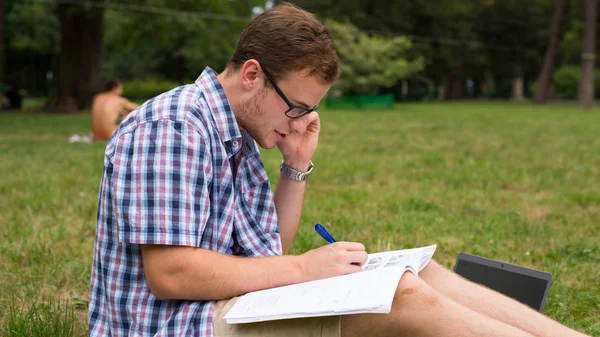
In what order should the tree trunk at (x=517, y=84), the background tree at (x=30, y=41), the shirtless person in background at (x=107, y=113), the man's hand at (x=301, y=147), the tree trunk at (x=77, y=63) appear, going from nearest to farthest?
1. the man's hand at (x=301, y=147)
2. the shirtless person in background at (x=107, y=113)
3. the tree trunk at (x=77, y=63)
4. the background tree at (x=30, y=41)
5. the tree trunk at (x=517, y=84)

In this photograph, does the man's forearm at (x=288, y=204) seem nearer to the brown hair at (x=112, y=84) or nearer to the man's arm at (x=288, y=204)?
the man's arm at (x=288, y=204)

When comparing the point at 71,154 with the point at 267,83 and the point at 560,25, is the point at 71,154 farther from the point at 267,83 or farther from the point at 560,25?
the point at 560,25

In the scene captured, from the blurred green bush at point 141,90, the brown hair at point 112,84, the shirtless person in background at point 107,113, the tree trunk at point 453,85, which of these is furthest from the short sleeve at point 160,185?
the tree trunk at point 453,85

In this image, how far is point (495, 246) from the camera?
179 inches

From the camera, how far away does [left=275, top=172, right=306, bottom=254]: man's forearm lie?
259cm

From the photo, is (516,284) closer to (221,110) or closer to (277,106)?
(277,106)

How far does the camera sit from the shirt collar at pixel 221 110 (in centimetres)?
202

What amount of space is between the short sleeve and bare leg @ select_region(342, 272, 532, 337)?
0.49 metres

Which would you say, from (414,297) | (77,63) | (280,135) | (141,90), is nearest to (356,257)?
(414,297)

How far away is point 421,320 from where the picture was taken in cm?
181

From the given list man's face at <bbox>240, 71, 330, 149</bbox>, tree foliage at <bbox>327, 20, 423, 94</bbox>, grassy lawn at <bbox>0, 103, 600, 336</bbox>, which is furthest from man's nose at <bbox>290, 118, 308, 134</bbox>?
tree foliage at <bbox>327, 20, 423, 94</bbox>

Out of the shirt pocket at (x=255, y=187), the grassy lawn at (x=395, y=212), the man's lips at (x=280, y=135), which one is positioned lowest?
the grassy lawn at (x=395, y=212)

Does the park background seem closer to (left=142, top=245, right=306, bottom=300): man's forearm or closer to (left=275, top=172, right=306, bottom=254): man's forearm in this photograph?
(left=275, top=172, right=306, bottom=254): man's forearm

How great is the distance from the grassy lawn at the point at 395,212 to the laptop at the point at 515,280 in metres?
0.37
